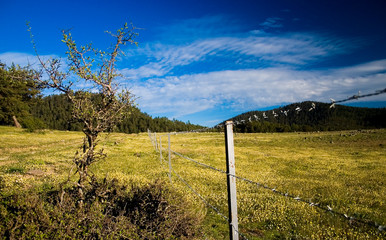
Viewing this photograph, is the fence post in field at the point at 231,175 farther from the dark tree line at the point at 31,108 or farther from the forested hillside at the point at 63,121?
the forested hillside at the point at 63,121

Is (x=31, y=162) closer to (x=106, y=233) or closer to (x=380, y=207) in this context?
(x=106, y=233)

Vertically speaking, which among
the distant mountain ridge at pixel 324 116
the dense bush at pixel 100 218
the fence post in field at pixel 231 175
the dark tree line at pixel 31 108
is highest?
the dark tree line at pixel 31 108

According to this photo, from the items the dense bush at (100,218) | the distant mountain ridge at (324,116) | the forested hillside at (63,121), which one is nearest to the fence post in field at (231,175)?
the distant mountain ridge at (324,116)

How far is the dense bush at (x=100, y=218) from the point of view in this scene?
4.71 m

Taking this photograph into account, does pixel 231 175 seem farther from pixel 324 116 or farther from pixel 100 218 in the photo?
pixel 100 218

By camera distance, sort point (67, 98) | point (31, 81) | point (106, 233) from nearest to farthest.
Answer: point (106, 233)
point (31, 81)
point (67, 98)

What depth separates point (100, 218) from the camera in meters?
5.28

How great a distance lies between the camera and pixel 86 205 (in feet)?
18.8

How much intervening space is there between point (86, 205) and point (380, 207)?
400 inches

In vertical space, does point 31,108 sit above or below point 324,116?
above

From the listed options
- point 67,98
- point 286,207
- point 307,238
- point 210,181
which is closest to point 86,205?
point 67,98

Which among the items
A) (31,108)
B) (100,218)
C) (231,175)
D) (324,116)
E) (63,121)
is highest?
(31,108)

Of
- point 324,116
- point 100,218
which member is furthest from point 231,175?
point 100,218

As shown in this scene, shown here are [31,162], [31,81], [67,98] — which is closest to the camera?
[31,81]
